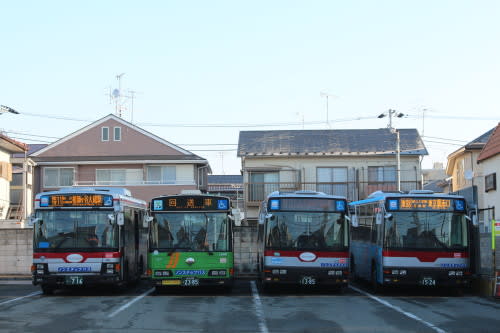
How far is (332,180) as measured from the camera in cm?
4088

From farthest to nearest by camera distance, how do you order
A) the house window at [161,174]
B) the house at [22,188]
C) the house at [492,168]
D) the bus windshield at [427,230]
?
the house window at [161,174], the house at [22,188], the house at [492,168], the bus windshield at [427,230]

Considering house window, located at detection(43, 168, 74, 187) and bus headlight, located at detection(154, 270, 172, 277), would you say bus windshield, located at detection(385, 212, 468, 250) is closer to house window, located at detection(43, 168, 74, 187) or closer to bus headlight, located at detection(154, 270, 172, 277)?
bus headlight, located at detection(154, 270, 172, 277)

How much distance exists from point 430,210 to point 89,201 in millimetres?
9710

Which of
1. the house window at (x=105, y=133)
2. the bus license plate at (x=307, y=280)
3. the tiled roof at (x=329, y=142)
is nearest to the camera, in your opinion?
the bus license plate at (x=307, y=280)

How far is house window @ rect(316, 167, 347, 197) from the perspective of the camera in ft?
132

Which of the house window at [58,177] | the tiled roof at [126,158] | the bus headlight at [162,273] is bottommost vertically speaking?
the bus headlight at [162,273]

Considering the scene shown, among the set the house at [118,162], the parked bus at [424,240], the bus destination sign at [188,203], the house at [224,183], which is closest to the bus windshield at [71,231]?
the bus destination sign at [188,203]

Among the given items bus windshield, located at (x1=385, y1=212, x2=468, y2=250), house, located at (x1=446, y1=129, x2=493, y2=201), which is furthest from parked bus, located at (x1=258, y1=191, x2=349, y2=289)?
house, located at (x1=446, y1=129, x2=493, y2=201)

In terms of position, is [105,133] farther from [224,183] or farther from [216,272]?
[224,183]

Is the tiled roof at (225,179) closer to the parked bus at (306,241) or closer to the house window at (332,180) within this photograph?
the house window at (332,180)

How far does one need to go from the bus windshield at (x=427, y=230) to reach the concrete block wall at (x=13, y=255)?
15.5 metres

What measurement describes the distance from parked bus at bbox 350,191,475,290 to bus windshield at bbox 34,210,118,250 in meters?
7.07

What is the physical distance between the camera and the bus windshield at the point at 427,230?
18.6 metres

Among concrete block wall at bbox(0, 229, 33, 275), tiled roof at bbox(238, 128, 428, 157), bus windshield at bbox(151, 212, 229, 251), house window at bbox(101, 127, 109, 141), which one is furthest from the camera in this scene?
house window at bbox(101, 127, 109, 141)
